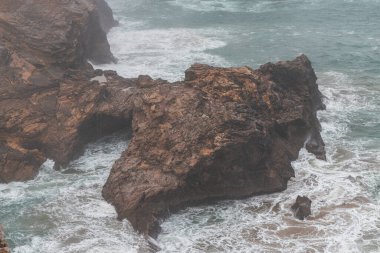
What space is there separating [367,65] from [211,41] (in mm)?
14681

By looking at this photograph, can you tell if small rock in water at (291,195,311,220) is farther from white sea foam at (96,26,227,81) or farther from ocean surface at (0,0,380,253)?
white sea foam at (96,26,227,81)

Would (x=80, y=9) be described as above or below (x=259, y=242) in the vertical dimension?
above

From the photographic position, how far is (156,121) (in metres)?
22.2

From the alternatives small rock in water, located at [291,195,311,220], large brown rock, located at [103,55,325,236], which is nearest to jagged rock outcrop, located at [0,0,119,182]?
large brown rock, located at [103,55,325,236]

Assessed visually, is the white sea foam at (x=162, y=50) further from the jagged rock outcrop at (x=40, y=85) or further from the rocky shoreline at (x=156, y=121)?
the rocky shoreline at (x=156, y=121)

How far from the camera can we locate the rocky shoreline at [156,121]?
66.4 feet

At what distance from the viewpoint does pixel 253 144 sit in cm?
2125

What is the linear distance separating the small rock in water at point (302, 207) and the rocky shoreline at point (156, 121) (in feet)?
5.74

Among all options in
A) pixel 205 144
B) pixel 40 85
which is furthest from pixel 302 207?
pixel 40 85

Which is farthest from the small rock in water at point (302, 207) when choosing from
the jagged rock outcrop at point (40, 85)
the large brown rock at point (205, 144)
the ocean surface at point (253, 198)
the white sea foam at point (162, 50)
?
the white sea foam at point (162, 50)

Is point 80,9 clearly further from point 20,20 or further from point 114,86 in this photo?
point 114,86

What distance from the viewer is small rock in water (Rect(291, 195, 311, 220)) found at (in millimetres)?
19109

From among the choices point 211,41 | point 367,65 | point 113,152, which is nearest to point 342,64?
point 367,65

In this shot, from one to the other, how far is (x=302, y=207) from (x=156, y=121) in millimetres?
7764
